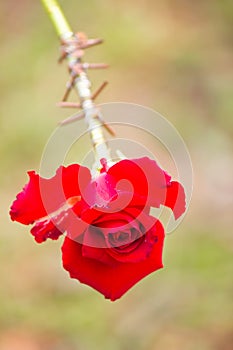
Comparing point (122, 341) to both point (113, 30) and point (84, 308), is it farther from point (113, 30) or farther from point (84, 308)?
point (113, 30)

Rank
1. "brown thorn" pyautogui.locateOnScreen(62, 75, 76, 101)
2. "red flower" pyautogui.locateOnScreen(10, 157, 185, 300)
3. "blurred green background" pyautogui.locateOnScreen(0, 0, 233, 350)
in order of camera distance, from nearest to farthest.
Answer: "red flower" pyautogui.locateOnScreen(10, 157, 185, 300), "brown thorn" pyautogui.locateOnScreen(62, 75, 76, 101), "blurred green background" pyautogui.locateOnScreen(0, 0, 233, 350)

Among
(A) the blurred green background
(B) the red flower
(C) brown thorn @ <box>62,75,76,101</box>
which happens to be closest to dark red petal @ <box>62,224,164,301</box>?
(B) the red flower

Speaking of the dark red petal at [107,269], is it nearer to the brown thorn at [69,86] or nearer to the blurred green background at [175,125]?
the brown thorn at [69,86]

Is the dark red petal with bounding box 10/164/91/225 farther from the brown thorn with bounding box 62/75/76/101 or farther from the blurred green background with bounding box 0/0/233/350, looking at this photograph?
the blurred green background with bounding box 0/0/233/350

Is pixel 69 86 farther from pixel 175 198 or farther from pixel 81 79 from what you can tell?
pixel 175 198

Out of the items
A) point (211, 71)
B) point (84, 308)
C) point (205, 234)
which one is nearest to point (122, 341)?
point (84, 308)
